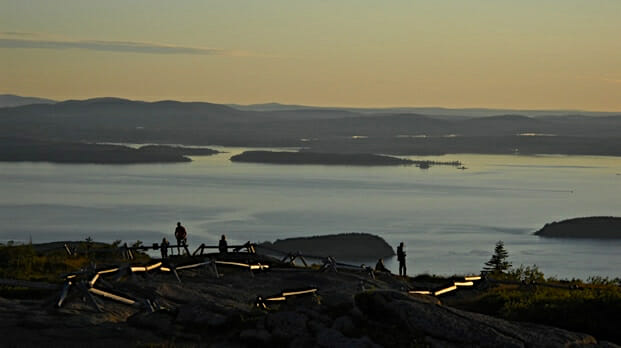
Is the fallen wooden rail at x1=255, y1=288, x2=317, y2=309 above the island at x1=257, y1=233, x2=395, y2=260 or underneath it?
above

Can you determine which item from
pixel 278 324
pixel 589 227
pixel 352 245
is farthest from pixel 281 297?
pixel 589 227

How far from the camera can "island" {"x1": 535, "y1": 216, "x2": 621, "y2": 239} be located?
587 feet

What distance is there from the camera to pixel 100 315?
18.7m

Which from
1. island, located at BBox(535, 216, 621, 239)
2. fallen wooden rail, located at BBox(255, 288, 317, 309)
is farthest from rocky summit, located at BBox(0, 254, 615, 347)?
island, located at BBox(535, 216, 621, 239)

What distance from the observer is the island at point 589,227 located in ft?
587

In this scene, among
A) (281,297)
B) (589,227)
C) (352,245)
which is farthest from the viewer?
(589,227)

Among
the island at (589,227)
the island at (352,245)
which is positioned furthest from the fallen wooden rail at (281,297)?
the island at (589,227)

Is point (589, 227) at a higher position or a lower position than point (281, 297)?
lower

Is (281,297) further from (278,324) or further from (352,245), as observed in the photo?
(352,245)

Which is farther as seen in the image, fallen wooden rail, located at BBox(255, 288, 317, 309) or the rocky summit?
fallen wooden rail, located at BBox(255, 288, 317, 309)

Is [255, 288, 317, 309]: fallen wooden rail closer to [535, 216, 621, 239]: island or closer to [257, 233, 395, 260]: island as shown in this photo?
[257, 233, 395, 260]: island

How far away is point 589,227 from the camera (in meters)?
189

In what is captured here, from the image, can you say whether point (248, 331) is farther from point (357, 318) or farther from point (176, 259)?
point (176, 259)

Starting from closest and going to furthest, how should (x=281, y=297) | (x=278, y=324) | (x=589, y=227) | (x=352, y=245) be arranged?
(x=278, y=324) < (x=281, y=297) < (x=352, y=245) < (x=589, y=227)
